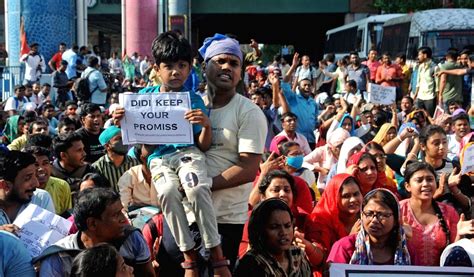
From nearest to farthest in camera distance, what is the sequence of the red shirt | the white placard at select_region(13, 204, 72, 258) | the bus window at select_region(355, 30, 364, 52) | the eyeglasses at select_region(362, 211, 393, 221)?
1. the white placard at select_region(13, 204, 72, 258)
2. the eyeglasses at select_region(362, 211, 393, 221)
3. the red shirt
4. the bus window at select_region(355, 30, 364, 52)

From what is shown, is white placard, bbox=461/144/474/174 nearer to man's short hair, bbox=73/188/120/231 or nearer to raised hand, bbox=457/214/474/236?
raised hand, bbox=457/214/474/236

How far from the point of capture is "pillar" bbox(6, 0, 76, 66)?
26422mm

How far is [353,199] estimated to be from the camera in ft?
22.5

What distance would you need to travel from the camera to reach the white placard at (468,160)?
729 cm

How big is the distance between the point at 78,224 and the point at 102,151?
4.89 metres

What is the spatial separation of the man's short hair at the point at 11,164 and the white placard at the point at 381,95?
9068 mm

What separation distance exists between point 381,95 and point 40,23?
14.4m

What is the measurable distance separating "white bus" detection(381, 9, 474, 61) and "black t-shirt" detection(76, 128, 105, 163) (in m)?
15.8

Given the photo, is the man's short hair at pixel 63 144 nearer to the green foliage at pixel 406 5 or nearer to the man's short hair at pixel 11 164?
the man's short hair at pixel 11 164

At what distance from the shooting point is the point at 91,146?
10062mm

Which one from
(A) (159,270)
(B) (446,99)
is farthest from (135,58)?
(A) (159,270)

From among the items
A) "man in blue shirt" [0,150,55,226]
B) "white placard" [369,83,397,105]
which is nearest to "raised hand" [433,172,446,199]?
"man in blue shirt" [0,150,55,226]

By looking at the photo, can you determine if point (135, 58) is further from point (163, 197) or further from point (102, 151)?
point (163, 197)

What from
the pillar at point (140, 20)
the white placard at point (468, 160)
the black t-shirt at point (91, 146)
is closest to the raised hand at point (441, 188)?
the white placard at point (468, 160)
